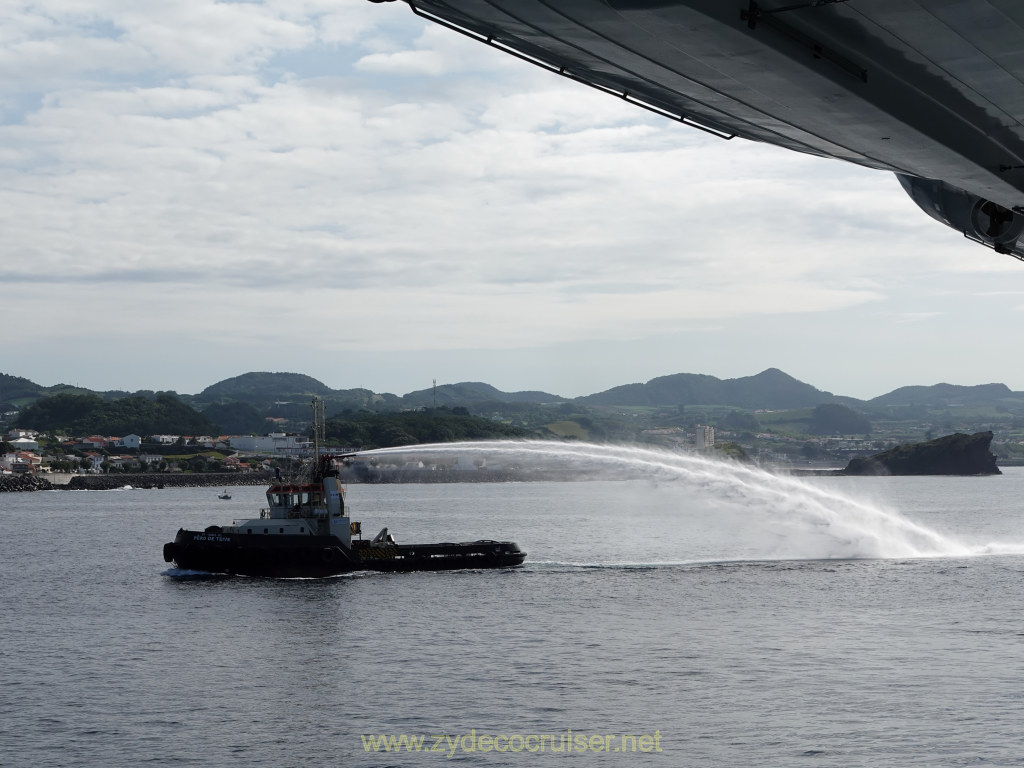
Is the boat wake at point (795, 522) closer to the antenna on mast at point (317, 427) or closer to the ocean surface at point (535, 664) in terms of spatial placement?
the ocean surface at point (535, 664)

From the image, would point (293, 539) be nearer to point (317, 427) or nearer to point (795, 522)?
point (317, 427)

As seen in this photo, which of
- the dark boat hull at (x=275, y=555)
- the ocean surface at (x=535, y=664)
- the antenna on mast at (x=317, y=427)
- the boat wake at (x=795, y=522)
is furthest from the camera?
the boat wake at (x=795, y=522)

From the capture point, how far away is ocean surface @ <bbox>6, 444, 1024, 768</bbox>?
33.4m

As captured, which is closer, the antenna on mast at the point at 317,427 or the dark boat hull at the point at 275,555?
the dark boat hull at the point at 275,555

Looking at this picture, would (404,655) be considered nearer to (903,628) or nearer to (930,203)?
(903,628)

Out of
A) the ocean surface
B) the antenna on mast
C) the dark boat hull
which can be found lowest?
the ocean surface

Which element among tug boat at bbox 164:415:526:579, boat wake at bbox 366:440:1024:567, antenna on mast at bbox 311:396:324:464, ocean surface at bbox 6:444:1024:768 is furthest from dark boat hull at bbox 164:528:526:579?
boat wake at bbox 366:440:1024:567

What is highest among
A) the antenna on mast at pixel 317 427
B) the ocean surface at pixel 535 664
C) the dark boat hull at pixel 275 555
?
the antenna on mast at pixel 317 427

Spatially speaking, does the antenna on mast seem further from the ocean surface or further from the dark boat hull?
the ocean surface

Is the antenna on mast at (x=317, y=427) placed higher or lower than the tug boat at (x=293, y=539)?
higher

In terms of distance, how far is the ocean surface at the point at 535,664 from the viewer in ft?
110

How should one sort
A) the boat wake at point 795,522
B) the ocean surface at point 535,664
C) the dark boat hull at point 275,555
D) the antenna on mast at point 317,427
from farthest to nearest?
1. the boat wake at point 795,522
2. the antenna on mast at point 317,427
3. the dark boat hull at point 275,555
4. the ocean surface at point 535,664

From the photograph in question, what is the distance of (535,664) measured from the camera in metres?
44.3

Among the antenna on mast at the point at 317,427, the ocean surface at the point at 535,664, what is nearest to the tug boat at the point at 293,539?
the antenna on mast at the point at 317,427
